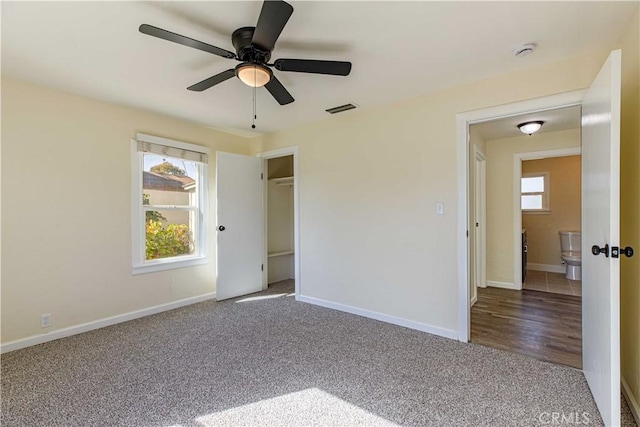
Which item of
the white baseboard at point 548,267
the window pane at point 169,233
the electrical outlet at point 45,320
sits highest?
the window pane at point 169,233

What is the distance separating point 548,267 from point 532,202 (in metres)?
1.27

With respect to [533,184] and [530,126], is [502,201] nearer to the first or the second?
[530,126]

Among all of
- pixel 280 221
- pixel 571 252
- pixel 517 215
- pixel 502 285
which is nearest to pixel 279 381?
pixel 280 221

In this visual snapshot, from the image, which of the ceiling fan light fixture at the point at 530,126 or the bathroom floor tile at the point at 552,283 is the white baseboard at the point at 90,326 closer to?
the ceiling fan light fixture at the point at 530,126

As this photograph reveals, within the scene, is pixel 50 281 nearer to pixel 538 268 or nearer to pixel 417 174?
pixel 417 174

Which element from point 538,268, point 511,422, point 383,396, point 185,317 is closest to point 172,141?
point 185,317

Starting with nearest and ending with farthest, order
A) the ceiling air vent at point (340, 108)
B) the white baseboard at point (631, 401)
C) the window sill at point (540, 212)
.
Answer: the white baseboard at point (631, 401)
the ceiling air vent at point (340, 108)
the window sill at point (540, 212)

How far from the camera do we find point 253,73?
1.93 metres

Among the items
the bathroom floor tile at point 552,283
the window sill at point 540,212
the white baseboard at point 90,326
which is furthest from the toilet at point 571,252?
the white baseboard at point 90,326

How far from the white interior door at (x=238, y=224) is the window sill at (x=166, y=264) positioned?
0.95 feet

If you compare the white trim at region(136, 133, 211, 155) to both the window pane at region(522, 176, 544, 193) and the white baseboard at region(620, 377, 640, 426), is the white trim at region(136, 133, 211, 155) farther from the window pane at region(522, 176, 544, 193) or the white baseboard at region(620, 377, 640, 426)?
the window pane at region(522, 176, 544, 193)

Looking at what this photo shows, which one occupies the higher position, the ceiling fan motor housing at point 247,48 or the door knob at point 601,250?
the ceiling fan motor housing at point 247,48

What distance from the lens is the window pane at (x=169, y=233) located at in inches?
140

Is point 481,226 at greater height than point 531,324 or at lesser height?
greater
